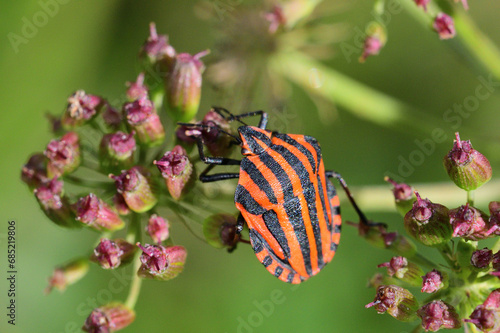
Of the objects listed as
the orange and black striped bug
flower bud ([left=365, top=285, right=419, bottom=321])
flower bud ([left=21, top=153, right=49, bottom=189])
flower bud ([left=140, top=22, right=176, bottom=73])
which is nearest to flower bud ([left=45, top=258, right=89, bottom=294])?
flower bud ([left=21, top=153, right=49, bottom=189])

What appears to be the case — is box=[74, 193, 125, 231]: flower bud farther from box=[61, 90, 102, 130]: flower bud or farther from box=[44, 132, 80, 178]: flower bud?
box=[61, 90, 102, 130]: flower bud

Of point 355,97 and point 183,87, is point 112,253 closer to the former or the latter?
point 183,87

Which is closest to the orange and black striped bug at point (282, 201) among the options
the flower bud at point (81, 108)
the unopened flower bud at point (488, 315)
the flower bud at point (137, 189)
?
the flower bud at point (137, 189)

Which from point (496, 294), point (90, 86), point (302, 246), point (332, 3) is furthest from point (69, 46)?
point (496, 294)

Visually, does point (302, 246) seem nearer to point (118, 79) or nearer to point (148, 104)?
point (148, 104)

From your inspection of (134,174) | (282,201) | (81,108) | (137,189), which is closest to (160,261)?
(137,189)
